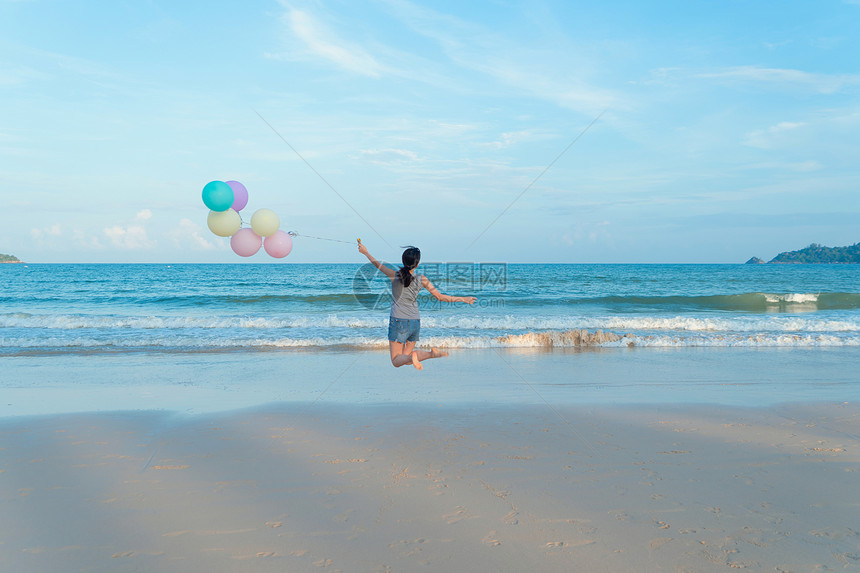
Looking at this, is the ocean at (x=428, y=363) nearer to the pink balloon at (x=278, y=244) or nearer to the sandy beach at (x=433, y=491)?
the sandy beach at (x=433, y=491)

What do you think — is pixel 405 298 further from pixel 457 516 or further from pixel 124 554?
pixel 124 554

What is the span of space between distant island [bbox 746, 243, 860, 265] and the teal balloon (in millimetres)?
109486

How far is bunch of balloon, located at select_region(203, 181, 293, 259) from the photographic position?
645cm

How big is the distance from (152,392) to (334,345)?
501cm

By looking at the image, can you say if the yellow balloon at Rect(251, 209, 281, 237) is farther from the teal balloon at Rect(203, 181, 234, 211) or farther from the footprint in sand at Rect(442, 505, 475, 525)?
the footprint in sand at Rect(442, 505, 475, 525)

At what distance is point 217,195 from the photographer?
21.0 ft

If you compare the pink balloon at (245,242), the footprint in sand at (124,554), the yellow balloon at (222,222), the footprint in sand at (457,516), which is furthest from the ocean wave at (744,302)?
the footprint in sand at (124,554)

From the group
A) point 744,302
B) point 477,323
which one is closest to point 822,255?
point 744,302

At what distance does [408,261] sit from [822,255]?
109m

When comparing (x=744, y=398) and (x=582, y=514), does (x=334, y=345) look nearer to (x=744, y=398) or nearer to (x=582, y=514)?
(x=744, y=398)

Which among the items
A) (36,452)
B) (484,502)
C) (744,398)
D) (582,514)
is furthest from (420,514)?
(744,398)

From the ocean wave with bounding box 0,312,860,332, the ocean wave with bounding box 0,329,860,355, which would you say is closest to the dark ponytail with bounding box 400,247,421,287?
the ocean wave with bounding box 0,329,860,355

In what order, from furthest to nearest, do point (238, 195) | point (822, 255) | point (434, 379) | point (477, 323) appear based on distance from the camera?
point (822, 255), point (477, 323), point (434, 379), point (238, 195)

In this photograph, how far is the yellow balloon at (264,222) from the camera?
22.2ft
